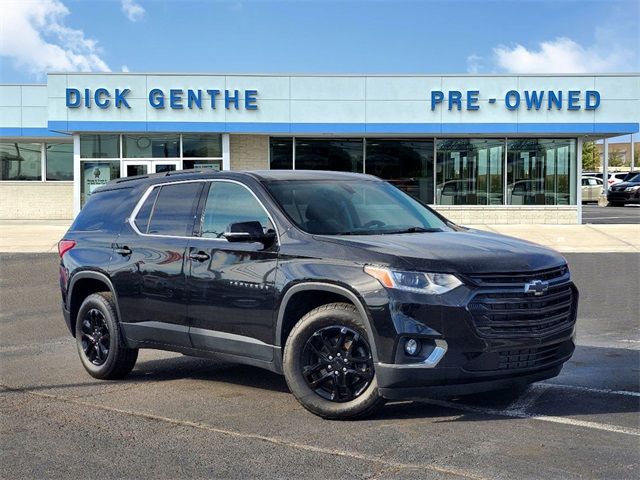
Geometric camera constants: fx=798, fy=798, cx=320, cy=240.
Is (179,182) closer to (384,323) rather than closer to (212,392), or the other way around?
(212,392)

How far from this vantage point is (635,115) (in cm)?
2655

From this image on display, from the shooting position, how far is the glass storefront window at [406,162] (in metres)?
27.8

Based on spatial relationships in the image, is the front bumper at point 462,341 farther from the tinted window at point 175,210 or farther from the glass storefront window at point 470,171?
the glass storefront window at point 470,171

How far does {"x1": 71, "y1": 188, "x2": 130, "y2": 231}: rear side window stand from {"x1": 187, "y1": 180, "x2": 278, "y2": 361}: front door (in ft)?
4.02

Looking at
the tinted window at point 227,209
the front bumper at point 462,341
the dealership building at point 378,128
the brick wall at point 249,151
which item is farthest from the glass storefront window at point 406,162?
the front bumper at point 462,341

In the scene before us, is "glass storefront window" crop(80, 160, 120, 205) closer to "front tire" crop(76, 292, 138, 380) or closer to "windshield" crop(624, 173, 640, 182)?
"front tire" crop(76, 292, 138, 380)

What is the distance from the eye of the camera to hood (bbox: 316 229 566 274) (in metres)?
5.17

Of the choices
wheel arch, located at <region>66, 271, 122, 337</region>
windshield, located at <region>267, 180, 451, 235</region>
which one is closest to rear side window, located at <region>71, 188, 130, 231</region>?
wheel arch, located at <region>66, 271, 122, 337</region>

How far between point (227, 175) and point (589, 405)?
3310 mm

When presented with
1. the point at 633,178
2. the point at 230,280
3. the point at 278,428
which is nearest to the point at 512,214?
the point at 633,178

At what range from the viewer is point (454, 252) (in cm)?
534

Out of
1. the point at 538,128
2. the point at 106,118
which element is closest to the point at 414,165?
the point at 538,128

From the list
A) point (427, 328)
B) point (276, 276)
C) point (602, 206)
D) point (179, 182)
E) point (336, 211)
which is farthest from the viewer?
point (602, 206)

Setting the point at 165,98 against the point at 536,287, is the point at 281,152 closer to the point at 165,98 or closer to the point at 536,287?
the point at 165,98
